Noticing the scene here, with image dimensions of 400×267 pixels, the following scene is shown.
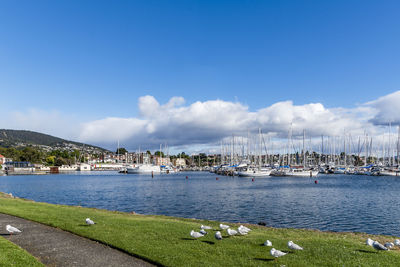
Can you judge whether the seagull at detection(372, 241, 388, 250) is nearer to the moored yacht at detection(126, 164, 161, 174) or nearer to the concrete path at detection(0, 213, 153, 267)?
the concrete path at detection(0, 213, 153, 267)

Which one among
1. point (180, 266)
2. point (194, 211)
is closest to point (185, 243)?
point (180, 266)

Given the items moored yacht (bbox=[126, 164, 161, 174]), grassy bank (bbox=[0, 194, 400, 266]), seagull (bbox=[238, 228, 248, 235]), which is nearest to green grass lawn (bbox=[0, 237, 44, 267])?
grassy bank (bbox=[0, 194, 400, 266])

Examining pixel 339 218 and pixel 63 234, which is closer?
pixel 63 234

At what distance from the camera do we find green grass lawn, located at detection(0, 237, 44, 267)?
9.09 metres

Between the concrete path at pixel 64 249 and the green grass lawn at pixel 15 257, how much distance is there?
429mm

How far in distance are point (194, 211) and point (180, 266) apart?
79.1ft

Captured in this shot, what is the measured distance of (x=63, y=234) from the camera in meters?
13.8

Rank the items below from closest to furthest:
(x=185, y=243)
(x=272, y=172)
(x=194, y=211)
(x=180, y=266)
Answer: (x=180, y=266)
(x=185, y=243)
(x=194, y=211)
(x=272, y=172)

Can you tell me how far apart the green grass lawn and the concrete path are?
43 centimetres

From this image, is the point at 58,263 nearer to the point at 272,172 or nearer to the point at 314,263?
the point at 314,263

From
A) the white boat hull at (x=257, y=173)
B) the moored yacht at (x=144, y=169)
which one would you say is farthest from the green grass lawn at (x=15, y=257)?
the moored yacht at (x=144, y=169)

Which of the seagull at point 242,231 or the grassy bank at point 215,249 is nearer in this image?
the grassy bank at point 215,249

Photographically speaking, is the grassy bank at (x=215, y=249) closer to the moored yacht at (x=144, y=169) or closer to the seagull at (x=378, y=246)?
the seagull at (x=378, y=246)

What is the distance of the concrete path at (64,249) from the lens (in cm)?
987
